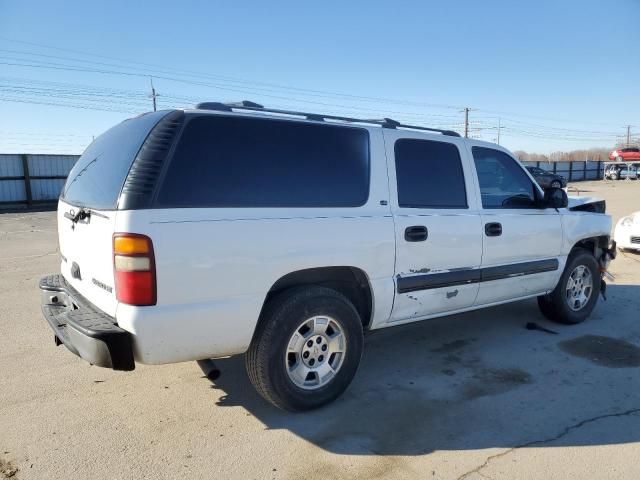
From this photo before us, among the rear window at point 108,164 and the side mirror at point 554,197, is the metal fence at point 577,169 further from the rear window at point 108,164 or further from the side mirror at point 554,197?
the rear window at point 108,164

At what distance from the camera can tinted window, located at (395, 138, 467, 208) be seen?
12.7 ft

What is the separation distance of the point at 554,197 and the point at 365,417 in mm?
2927

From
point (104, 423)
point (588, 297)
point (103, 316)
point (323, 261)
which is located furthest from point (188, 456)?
point (588, 297)

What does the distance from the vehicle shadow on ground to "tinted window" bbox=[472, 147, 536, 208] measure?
1.39m

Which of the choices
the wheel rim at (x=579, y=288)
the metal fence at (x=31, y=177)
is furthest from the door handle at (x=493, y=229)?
the metal fence at (x=31, y=177)

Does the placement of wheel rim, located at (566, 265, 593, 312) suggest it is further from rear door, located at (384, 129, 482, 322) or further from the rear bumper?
the rear bumper

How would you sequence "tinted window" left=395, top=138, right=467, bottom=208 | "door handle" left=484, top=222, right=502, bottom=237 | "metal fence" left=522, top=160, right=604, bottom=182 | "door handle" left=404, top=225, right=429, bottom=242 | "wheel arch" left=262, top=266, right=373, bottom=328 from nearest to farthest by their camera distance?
"wheel arch" left=262, top=266, right=373, bottom=328, "door handle" left=404, top=225, right=429, bottom=242, "tinted window" left=395, top=138, right=467, bottom=208, "door handle" left=484, top=222, right=502, bottom=237, "metal fence" left=522, top=160, right=604, bottom=182

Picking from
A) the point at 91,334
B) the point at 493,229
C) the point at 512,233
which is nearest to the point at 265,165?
the point at 91,334

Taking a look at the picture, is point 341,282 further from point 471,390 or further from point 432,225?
point 471,390

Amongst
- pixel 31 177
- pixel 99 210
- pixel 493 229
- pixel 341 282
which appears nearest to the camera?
pixel 99 210

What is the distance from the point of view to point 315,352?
3443 mm

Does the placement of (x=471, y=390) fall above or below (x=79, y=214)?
below

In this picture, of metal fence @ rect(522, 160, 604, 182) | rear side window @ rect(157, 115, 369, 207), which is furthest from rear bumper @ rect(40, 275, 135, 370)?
metal fence @ rect(522, 160, 604, 182)

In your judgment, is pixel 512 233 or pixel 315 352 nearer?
pixel 315 352
